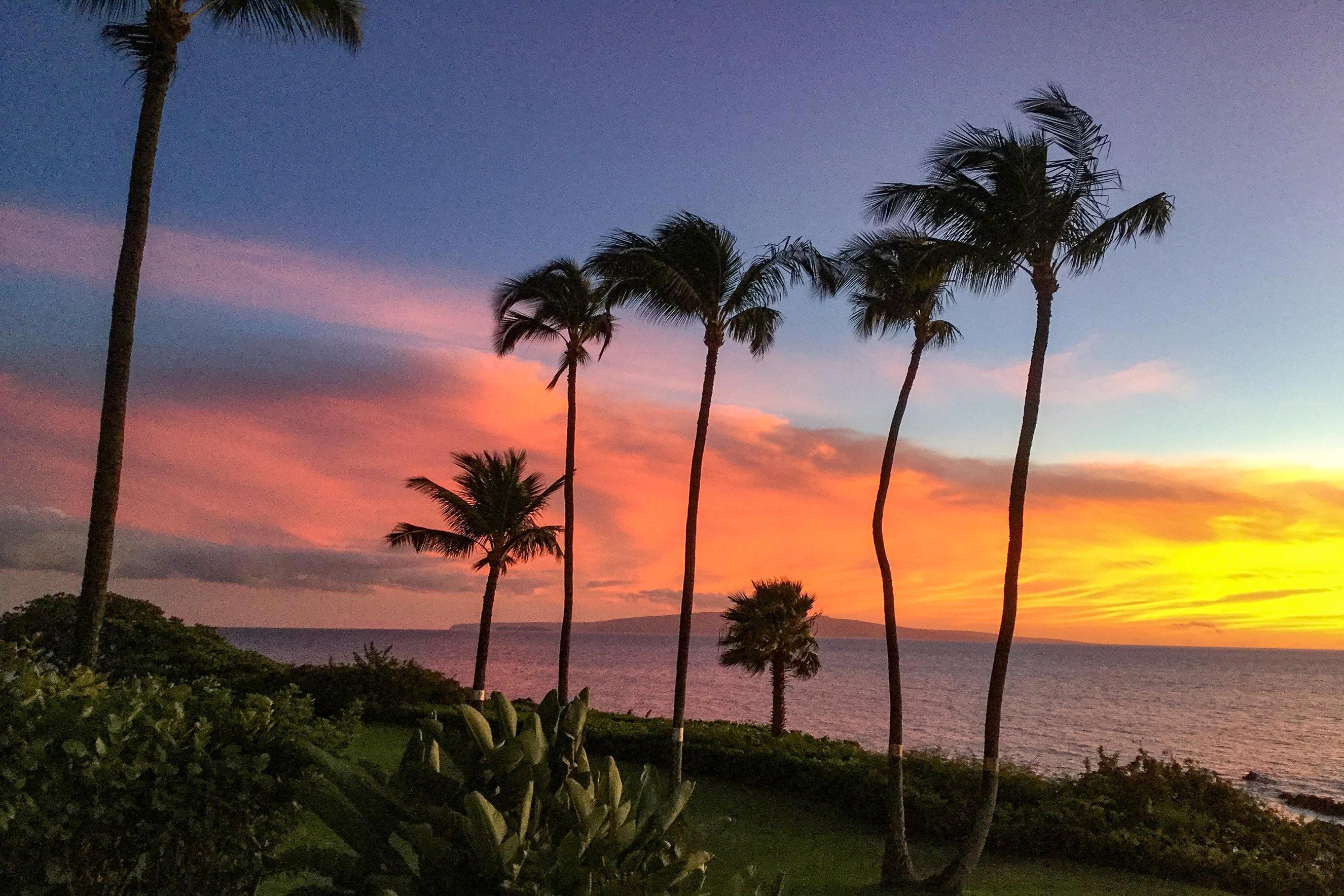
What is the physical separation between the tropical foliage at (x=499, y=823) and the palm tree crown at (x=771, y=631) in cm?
3117

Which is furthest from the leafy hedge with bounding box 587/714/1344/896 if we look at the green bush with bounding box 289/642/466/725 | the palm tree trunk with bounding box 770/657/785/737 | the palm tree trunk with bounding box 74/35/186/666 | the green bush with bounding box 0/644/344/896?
the green bush with bounding box 0/644/344/896

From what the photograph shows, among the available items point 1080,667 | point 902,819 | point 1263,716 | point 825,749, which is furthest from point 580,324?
point 1080,667

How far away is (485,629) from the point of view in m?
26.3

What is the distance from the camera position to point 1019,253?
14336 millimetres

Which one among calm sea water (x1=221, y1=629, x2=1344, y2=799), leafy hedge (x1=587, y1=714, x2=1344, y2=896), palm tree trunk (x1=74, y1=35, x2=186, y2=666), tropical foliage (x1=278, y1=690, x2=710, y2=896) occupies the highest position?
palm tree trunk (x1=74, y1=35, x2=186, y2=666)

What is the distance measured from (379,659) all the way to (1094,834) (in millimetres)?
19439

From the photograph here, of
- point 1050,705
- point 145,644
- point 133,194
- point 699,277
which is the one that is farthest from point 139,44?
Answer: point 1050,705

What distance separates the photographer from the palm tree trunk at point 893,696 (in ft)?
45.6

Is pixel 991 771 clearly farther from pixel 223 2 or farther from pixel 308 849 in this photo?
pixel 223 2

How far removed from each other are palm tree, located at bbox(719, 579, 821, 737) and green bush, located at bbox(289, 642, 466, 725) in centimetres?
1097

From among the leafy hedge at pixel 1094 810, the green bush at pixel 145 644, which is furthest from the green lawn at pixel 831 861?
the green bush at pixel 145 644

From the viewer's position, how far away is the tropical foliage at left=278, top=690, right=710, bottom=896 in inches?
87.1

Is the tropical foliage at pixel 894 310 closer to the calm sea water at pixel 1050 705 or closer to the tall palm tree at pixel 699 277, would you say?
the tall palm tree at pixel 699 277

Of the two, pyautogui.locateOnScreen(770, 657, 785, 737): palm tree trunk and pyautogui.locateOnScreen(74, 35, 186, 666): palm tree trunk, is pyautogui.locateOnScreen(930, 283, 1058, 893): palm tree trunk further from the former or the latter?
pyautogui.locateOnScreen(770, 657, 785, 737): palm tree trunk
